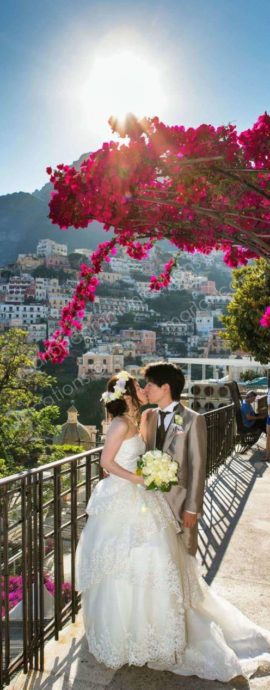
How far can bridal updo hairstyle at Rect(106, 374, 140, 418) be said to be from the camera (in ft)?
8.97

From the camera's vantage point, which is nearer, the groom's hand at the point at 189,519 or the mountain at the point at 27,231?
the groom's hand at the point at 189,519

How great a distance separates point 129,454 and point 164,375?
414mm

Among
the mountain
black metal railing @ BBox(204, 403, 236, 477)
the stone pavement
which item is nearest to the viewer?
the stone pavement

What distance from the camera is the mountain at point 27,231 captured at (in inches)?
6870

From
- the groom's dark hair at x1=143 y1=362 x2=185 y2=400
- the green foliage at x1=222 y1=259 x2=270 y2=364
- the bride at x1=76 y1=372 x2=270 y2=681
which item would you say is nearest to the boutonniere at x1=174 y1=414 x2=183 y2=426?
the groom's dark hair at x1=143 y1=362 x2=185 y2=400

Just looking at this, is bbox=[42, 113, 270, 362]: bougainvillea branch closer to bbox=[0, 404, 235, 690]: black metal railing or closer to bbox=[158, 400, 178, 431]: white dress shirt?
bbox=[158, 400, 178, 431]: white dress shirt

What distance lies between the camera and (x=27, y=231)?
592 ft

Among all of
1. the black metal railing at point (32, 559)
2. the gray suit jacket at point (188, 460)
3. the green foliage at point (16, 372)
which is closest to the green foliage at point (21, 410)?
the green foliage at point (16, 372)

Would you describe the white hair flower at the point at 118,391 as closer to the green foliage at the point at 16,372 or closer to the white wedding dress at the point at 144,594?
the white wedding dress at the point at 144,594

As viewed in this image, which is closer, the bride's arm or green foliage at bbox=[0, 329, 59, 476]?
the bride's arm

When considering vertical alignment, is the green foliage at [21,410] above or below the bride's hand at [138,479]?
below

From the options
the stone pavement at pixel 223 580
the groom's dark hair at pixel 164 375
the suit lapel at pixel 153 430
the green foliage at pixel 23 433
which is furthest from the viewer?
the green foliage at pixel 23 433

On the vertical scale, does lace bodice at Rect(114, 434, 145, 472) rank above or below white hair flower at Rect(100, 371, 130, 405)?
below

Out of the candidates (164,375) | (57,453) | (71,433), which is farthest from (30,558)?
(71,433)
